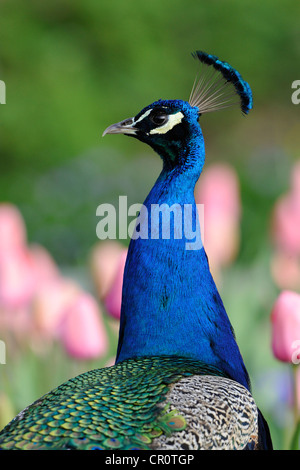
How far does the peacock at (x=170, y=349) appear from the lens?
957 millimetres

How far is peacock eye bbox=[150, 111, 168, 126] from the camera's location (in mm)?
1229

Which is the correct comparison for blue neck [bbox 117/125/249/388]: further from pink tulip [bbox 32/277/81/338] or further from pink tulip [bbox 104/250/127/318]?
pink tulip [bbox 32/277/81/338]

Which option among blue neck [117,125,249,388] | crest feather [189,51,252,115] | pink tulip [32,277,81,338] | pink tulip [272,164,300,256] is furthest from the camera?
pink tulip [272,164,300,256]

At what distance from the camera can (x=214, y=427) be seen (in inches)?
38.7

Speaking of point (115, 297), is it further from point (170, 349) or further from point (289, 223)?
point (289, 223)

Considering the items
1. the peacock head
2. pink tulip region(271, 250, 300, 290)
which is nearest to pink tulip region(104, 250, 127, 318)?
the peacock head

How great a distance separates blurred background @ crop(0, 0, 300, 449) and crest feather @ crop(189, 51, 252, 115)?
340mm

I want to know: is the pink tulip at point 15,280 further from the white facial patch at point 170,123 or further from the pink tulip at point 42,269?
the white facial patch at point 170,123

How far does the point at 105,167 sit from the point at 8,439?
2460 millimetres

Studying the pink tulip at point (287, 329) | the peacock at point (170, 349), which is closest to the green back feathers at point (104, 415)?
the peacock at point (170, 349)

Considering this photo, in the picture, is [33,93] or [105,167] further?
[33,93]
